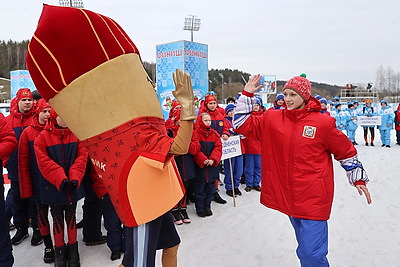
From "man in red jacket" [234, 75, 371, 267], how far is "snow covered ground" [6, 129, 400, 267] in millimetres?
1086

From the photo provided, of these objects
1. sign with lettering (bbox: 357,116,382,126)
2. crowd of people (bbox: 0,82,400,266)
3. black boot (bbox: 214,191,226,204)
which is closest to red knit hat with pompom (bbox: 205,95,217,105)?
crowd of people (bbox: 0,82,400,266)

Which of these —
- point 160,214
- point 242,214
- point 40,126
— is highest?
point 40,126

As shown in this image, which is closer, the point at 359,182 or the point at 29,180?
the point at 359,182

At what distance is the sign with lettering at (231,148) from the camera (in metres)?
5.68

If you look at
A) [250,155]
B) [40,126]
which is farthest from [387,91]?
[40,126]

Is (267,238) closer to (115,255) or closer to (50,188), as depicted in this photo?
(115,255)

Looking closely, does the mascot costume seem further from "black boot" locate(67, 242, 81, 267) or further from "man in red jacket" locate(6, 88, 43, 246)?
"man in red jacket" locate(6, 88, 43, 246)

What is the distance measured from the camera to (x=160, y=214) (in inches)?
82.9

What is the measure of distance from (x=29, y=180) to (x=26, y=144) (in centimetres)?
44

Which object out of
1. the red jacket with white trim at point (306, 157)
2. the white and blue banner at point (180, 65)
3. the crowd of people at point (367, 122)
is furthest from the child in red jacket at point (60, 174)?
the crowd of people at point (367, 122)

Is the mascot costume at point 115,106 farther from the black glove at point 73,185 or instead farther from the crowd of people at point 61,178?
the black glove at point 73,185

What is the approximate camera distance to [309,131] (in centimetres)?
272

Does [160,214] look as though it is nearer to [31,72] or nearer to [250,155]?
[31,72]

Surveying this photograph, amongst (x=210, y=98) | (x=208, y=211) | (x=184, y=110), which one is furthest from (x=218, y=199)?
(x=184, y=110)
